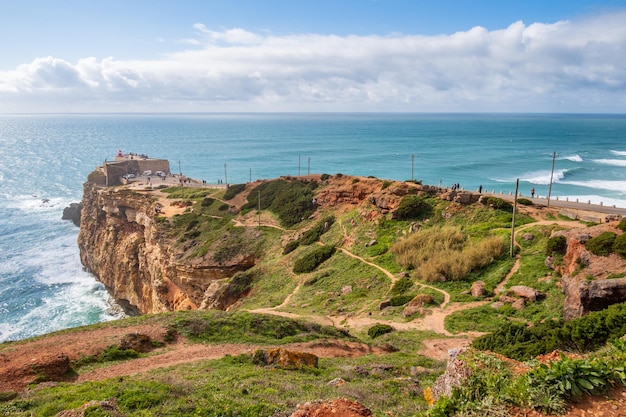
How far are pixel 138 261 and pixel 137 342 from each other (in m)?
35.4

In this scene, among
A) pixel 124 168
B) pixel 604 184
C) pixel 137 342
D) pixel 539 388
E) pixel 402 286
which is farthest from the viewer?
pixel 604 184

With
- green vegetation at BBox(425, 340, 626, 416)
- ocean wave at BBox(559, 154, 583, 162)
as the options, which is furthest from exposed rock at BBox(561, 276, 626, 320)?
ocean wave at BBox(559, 154, 583, 162)

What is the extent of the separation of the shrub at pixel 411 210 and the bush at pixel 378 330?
51.2 feet

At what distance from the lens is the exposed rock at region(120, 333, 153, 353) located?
17020 mm

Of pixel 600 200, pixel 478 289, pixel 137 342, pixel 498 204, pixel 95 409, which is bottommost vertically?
pixel 600 200

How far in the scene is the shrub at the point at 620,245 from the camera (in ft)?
65.6

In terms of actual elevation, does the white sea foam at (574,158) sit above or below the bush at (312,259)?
above

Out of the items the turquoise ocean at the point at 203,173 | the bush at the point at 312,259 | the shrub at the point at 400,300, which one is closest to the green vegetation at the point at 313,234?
the bush at the point at 312,259

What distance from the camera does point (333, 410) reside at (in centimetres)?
778

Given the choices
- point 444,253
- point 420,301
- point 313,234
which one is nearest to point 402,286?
point 420,301

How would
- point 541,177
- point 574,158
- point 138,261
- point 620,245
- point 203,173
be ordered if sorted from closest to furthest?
point 620,245
point 138,261
point 541,177
point 574,158
point 203,173

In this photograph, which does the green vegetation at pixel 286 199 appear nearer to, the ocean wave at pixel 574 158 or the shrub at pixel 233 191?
the shrub at pixel 233 191

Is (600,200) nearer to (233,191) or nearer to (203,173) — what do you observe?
(233,191)

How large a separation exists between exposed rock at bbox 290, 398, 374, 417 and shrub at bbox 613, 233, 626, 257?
61.8 feet
